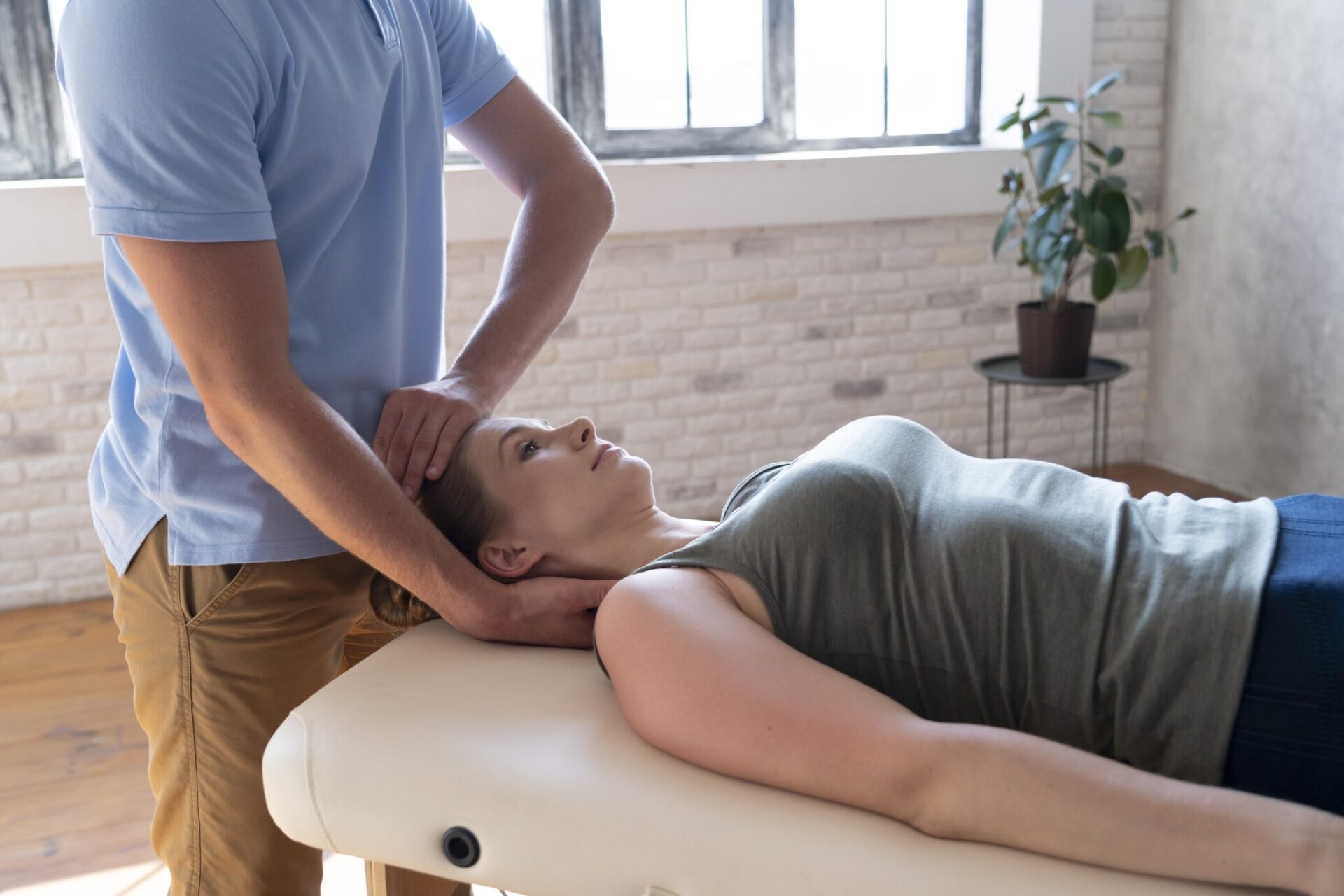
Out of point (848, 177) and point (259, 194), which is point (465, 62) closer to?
point (259, 194)

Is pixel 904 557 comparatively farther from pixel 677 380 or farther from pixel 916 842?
pixel 677 380

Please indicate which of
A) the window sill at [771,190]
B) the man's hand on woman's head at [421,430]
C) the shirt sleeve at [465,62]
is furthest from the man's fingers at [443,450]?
the window sill at [771,190]

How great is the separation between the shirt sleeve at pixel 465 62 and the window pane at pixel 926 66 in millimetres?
2693

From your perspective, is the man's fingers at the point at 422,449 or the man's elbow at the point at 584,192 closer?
the man's fingers at the point at 422,449

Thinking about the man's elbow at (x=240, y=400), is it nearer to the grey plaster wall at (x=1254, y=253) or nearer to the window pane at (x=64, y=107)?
the window pane at (x=64, y=107)

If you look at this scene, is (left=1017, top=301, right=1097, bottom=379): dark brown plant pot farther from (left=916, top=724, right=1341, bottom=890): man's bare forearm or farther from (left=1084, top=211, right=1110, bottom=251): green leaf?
(left=916, top=724, right=1341, bottom=890): man's bare forearm

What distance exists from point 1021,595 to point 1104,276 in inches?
98.9

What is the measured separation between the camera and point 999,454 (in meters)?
4.07

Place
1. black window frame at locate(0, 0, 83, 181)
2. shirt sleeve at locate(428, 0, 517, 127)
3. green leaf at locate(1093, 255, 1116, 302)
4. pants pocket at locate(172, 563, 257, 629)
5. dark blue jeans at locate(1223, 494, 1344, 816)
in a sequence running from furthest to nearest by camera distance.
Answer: green leaf at locate(1093, 255, 1116, 302) → black window frame at locate(0, 0, 83, 181) → shirt sleeve at locate(428, 0, 517, 127) → pants pocket at locate(172, 563, 257, 629) → dark blue jeans at locate(1223, 494, 1344, 816)

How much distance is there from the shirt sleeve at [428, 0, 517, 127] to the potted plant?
2210mm

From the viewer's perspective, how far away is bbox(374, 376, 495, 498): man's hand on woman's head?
4.51ft

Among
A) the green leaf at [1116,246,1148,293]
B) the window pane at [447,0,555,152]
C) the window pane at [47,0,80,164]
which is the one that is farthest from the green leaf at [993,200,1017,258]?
the window pane at [47,0,80,164]

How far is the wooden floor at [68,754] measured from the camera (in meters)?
2.06

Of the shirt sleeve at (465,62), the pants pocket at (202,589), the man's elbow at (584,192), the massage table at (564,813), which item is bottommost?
the massage table at (564,813)
